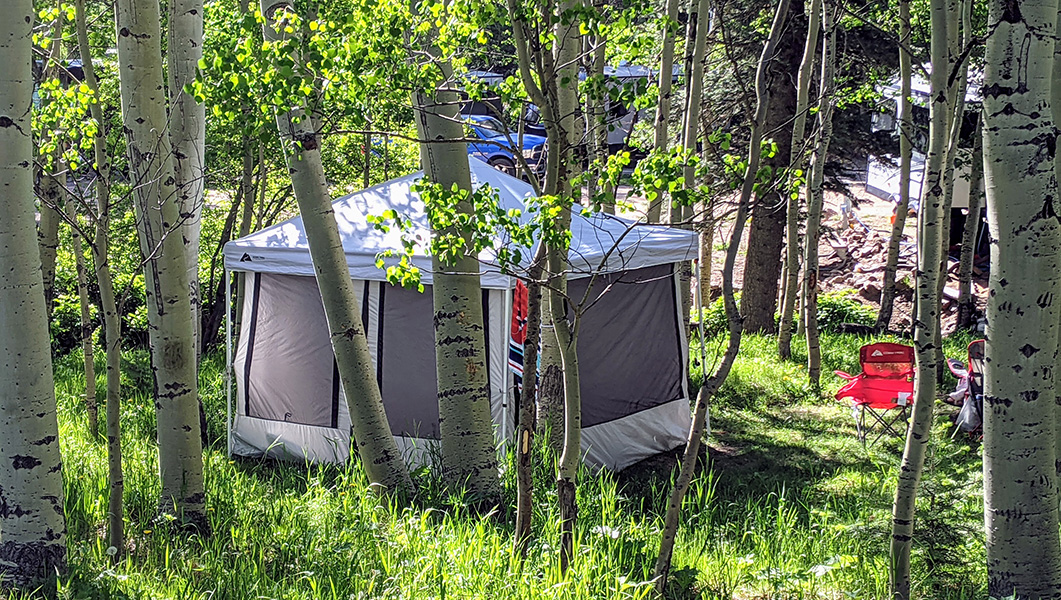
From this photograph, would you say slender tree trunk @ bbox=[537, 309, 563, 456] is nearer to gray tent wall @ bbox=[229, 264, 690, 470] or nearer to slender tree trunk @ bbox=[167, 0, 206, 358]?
gray tent wall @ bbox=[229, 264, 690, 470]

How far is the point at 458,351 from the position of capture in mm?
5312

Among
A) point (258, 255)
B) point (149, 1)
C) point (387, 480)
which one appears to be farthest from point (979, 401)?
point (149, 1)

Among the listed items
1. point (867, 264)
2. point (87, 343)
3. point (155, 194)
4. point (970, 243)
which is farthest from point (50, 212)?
point (867, 264)

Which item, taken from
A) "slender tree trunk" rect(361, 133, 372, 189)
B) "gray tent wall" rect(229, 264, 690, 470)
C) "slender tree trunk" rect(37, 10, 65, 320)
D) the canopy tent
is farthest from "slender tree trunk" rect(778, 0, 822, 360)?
"slender tree trunk" rect(37, 10, 65, 320)

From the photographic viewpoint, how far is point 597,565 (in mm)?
4270

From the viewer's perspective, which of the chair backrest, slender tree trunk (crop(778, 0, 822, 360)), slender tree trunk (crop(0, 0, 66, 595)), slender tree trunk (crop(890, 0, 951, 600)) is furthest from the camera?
slender tree trunk (crop(778, 0, 822, 360))

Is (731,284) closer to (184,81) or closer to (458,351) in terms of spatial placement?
(458,351)

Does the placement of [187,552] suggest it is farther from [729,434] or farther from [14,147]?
[729,434]

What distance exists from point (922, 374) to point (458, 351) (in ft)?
8.07

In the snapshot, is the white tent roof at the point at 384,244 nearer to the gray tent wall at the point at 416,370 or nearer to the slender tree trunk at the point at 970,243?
the gray tent wall at the point at 416,370

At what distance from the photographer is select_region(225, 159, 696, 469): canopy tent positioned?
23.8ft

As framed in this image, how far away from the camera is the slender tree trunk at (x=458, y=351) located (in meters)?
5.09

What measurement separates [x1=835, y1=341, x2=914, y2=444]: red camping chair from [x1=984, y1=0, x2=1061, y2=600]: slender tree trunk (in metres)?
4.26

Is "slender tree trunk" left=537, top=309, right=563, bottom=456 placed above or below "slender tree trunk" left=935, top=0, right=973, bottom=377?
below
